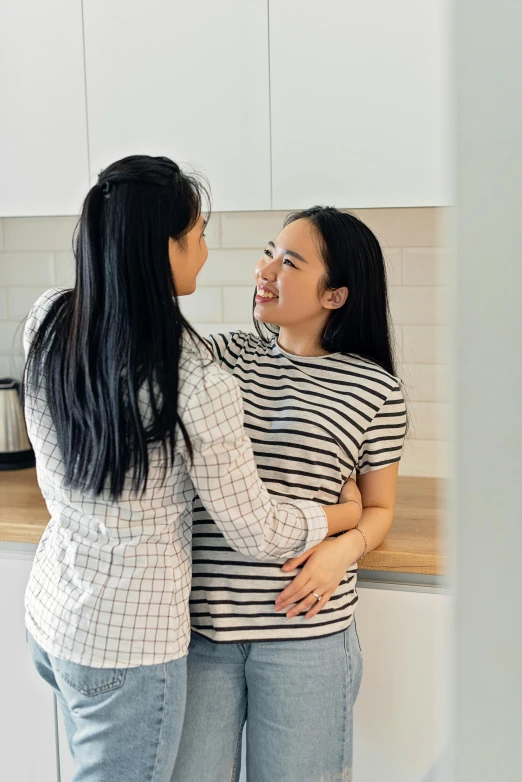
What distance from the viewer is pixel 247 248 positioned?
6.75 ft

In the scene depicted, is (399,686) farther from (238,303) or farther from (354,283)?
(238,303)

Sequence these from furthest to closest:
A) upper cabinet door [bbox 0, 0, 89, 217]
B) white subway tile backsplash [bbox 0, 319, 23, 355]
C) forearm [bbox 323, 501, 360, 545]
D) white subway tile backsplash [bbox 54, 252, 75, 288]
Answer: white subway tile backsplash [bbox 0, 319, 23, 355] → white subway tile backsplash [bbox 54, 252, 75, 288] → upper cabinet door [bbox 0, 0, 89, 217] → forearm [bbox 323, 501, 360, 545]

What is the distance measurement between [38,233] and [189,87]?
30.0 inches

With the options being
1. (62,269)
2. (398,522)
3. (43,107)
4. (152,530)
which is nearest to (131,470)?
(152,530)

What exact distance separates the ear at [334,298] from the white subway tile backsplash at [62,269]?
3.49 ft

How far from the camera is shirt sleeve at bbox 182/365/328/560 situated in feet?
3.38

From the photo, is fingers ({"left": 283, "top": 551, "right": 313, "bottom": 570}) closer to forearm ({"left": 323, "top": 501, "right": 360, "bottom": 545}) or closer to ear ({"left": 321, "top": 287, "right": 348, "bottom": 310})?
forearm ({"left": 323, "top": 501, "right": 360, "bottom": 545})

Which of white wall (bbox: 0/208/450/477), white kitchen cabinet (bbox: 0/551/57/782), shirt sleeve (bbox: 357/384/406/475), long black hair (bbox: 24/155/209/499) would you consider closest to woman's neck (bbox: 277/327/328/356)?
shirt sleeve (bbox: 357/384/406/475)

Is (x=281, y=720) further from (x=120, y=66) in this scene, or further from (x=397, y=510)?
(x=120, y=66)

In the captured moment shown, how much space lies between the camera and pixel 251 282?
6.79 ft

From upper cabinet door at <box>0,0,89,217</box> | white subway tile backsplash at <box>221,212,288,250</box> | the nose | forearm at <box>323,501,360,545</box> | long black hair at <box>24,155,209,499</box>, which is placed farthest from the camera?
white subway tile backsplash at <box>221,212,288,250</box>

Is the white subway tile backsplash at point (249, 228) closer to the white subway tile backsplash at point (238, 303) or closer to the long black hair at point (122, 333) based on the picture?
the white subway tile backsplash at point (238, 303)

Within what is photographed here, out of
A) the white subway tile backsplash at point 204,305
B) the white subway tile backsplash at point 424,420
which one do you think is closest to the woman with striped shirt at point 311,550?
the white subway tile backsplash at point 424,420

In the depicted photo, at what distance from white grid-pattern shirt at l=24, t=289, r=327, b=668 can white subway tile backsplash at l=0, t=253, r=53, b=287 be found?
115 cm
